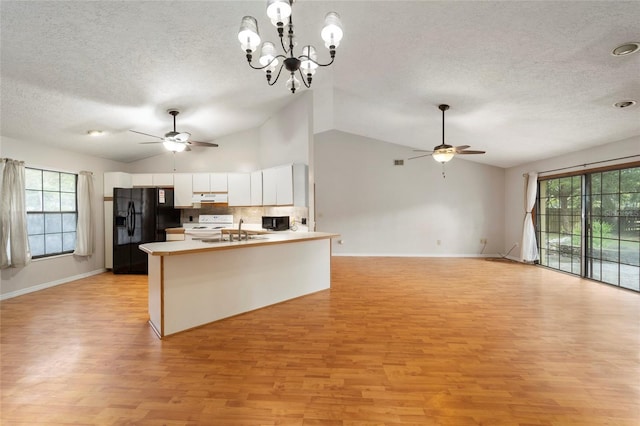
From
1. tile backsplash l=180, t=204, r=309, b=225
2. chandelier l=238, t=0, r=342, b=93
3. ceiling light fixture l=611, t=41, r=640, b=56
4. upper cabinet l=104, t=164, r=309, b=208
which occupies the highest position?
ceiling light fixture l=611, t=41, r=640, b=56

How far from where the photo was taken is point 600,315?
3227 millimetres

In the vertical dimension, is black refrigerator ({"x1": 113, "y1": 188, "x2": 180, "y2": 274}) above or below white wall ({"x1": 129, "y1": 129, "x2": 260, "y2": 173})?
below

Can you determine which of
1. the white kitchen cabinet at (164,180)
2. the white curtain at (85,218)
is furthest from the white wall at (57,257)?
the white kitchen cabinet at (164,180)

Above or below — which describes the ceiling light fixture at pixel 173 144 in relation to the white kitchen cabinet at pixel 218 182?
above

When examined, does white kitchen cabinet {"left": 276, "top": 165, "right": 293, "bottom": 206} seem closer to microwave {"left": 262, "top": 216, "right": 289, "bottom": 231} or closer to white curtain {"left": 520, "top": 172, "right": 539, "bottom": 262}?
microwave {"left": 262, "top": 216, "right": 289, "bottom": 231}

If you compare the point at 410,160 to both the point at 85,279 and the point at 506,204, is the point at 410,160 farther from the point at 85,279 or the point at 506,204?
the point at 85,279

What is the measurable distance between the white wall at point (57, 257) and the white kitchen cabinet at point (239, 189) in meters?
2.54

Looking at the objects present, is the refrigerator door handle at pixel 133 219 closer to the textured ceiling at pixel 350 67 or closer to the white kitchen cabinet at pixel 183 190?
the white kitchen cabinet at pixel 183 190

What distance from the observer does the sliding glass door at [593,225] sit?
4266 millimetres

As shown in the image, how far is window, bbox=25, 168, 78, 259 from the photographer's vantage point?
14.3 ft

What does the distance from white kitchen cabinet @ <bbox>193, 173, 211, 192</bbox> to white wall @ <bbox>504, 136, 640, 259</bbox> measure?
7107 millimetres

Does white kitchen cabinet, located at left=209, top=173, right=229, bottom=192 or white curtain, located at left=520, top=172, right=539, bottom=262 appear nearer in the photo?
white kitchen cabinet, located at left=209, top=173, right=229, bottom=192

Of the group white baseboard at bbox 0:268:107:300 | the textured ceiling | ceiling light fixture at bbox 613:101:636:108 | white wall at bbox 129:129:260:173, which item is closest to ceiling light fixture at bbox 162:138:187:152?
the textured ceiling

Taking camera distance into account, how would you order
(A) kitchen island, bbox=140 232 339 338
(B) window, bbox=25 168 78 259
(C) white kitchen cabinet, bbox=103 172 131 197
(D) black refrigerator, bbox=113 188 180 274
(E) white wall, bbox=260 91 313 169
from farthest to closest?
(C) white kitchen cabinet, bbox=103 172 131 197 < (D) black refrigerator, bbox=113 188 180 274 < (E) white wall, bbox=260 91 313 169 < (B) window, bbox=25 168 78 259 < (A) kitchen island, bbox=140 232 339 338
